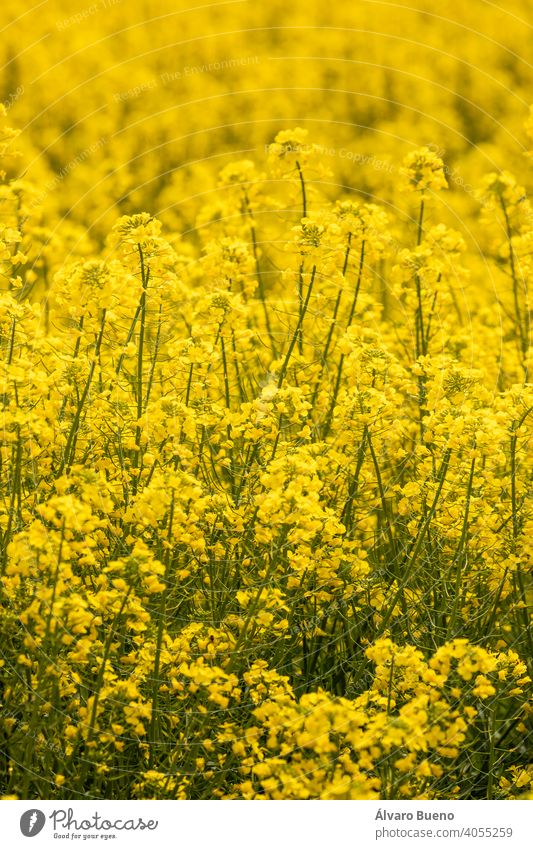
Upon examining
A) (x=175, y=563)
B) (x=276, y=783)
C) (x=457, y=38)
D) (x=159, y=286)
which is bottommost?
(x=276, y=783)

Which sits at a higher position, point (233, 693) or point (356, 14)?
point (356, 14)

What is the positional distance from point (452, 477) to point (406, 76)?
1332 cm

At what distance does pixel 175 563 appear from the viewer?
5.37m

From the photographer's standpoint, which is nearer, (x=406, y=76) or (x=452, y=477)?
(x=452, y=477)

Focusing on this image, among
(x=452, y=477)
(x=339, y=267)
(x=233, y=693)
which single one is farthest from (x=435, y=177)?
(x=233, y=693)

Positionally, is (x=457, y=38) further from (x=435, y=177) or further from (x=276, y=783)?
(x=276, y=783)
